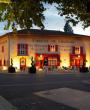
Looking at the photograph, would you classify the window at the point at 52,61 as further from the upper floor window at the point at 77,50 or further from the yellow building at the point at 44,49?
the upper floor window at the point at 77,50

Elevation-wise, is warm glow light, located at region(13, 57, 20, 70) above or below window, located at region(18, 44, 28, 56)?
below

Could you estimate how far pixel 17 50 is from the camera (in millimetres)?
70188

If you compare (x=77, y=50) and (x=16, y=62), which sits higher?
(x=77, y=50)

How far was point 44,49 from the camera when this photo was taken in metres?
73.6

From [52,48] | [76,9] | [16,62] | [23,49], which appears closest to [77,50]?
[52,48]

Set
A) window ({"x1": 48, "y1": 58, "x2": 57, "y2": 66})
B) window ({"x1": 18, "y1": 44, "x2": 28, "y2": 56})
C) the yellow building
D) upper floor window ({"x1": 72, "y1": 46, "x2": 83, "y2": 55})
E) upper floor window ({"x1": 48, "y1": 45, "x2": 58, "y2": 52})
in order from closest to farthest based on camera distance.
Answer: window ({"x1": 18, "y1": 44, "x2": 28, "y2": 56})
the yellow building
window ({"x1": 48, "y1": 58, "x2": 57, "y2": 66})
upper floor window ({"x1": 48, "y1": 45, "x2": 58, "y2": 52})
upper floor window ({"x1": 72, "y1": 46, "x2": 83, "y2": 55})

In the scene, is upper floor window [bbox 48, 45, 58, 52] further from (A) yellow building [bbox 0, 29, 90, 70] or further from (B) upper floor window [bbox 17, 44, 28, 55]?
(B) upper floor window [bbox 17, 44, 28, 55]

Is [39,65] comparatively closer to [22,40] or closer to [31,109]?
[22,40]

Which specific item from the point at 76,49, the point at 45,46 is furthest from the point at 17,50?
the point at 76,49

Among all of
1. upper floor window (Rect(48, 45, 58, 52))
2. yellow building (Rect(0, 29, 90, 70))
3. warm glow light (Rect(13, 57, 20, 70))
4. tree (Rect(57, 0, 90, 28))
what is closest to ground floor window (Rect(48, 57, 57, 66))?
yellow building (Rect(0, 29, 90, 70))

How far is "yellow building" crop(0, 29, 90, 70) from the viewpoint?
7038 centimetres

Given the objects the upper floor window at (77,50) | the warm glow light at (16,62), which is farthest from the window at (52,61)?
the warm glow light at (16,62)

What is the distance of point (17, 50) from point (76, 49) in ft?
43.4

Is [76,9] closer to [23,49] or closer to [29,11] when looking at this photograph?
[29,11]
